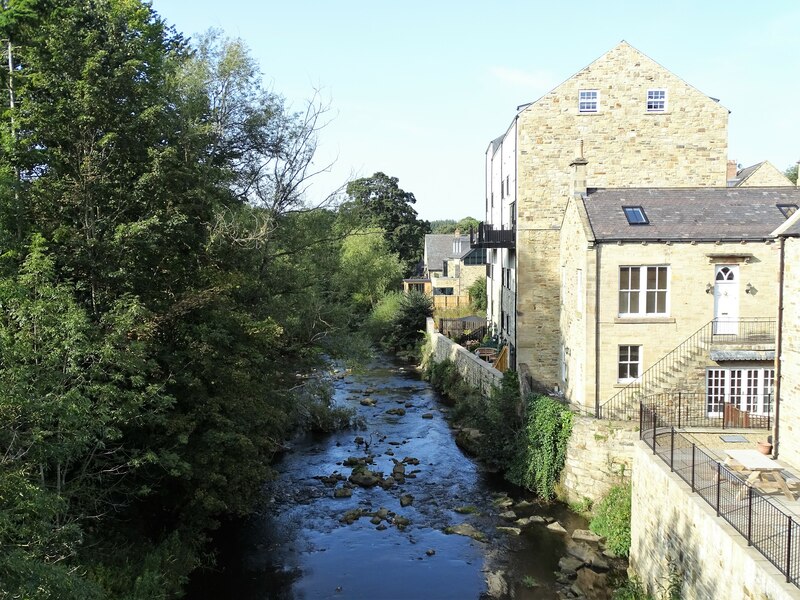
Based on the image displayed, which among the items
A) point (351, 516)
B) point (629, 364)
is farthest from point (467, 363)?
point (351, 516)

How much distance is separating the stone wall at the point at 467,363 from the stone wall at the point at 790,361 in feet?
42.6

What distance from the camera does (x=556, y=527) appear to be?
20.9m

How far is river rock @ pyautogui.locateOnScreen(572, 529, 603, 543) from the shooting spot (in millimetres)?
19812

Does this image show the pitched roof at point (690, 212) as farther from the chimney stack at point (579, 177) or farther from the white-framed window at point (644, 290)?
the white-framed window at point (644, 290)

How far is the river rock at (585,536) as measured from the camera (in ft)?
65.0

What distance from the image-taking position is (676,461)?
635 inches

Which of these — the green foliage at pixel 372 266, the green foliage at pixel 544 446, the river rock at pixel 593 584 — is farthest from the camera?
the green foliage at pixel 372 266

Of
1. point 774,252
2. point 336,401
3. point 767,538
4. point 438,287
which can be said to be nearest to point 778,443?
point 767,538

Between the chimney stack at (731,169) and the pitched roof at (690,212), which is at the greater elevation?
the chimney stack at (731,169)

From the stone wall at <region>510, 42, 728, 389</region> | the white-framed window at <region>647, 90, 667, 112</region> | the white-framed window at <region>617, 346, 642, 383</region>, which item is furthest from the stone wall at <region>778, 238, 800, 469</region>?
the white-framed window at <region>647, 90, 667, 112</region>

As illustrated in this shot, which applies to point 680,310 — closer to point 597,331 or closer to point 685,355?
point 685,355

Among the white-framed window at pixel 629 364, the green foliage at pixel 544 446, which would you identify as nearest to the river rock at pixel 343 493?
the green foliage at pixel 544 446

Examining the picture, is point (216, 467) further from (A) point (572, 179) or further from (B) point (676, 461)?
(A) point (572, 179)

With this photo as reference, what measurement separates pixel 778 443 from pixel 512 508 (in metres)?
8.46
